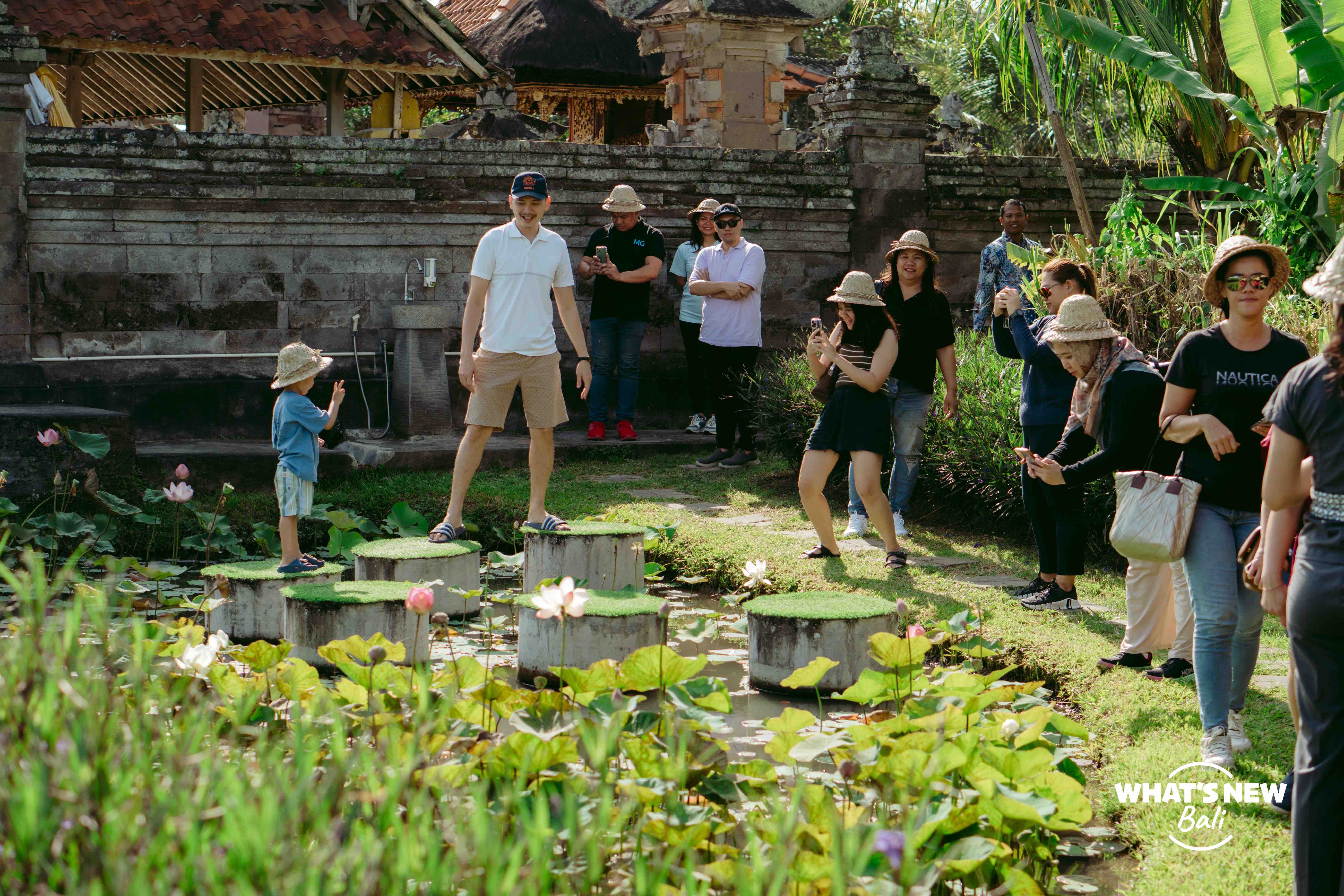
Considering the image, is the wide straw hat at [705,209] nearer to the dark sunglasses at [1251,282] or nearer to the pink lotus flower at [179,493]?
the pink lotus flower at [179,493]

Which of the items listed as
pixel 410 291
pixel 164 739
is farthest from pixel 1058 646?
pixel 410 291

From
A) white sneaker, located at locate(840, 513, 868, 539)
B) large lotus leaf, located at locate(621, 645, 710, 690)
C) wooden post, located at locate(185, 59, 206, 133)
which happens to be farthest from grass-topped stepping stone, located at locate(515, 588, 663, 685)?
wooden post, located at locate(185, 59, 206, 133)

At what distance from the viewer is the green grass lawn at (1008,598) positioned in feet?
13.1

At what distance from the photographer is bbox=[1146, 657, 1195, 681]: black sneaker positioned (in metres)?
5.38

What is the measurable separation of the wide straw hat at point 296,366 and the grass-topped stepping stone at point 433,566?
1.12m

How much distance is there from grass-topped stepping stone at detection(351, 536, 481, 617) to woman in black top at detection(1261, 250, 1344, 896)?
177 inches

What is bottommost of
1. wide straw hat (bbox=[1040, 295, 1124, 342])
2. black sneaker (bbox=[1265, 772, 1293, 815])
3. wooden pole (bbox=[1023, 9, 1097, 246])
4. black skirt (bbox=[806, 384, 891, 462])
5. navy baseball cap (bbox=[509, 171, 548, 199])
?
black sneaker (bbox=[1265, 772, 1293, 815])

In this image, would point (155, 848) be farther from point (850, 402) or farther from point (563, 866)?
point (850, 402)

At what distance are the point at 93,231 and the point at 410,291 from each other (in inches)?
101

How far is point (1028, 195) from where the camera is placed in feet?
45.5

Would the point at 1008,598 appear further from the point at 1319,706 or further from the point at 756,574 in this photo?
the point at 1319,706

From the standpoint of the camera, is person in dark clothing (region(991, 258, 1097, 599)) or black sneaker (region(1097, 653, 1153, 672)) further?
person in dark clothing (region(991, 258, 1097, 599))

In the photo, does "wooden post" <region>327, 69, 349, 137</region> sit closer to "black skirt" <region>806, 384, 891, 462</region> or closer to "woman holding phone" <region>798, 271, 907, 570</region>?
"woman holding phone" <region>798, 271, 907, 570</region>

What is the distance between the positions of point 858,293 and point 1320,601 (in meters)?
4.39
